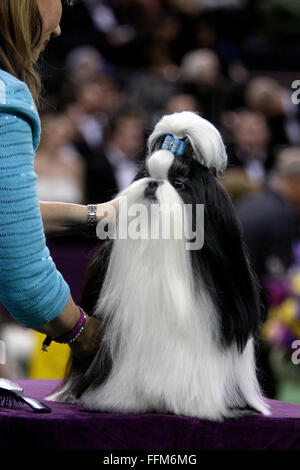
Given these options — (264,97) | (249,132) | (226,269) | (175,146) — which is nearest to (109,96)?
(249,132)

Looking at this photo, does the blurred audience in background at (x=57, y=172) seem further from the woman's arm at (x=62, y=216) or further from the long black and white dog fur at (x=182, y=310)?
the long black and white dog fur at (x=182, y=310)

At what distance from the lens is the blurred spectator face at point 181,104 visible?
4910 mm

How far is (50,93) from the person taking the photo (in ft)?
17.0

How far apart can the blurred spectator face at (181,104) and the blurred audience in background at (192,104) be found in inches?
0.6

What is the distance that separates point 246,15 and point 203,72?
1.35 meters

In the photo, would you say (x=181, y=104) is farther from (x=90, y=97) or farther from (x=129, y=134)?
(x=90, y=97)

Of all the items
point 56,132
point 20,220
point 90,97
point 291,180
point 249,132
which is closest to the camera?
point 20,220

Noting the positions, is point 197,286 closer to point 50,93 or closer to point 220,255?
point 220,255

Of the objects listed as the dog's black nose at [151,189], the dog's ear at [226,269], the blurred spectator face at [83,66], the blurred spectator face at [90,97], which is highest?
the blurred spectator face at [83,66]

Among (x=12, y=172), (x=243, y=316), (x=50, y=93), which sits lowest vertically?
(x=243, y=316)

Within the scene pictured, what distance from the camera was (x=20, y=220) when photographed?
143 centimetres

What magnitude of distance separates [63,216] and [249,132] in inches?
133

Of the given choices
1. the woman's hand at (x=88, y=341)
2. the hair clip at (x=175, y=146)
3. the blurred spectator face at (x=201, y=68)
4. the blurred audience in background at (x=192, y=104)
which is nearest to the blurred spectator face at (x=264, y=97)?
the blurred audience in background at (x=192, y=104)

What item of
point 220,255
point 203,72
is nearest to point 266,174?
point 203,72
